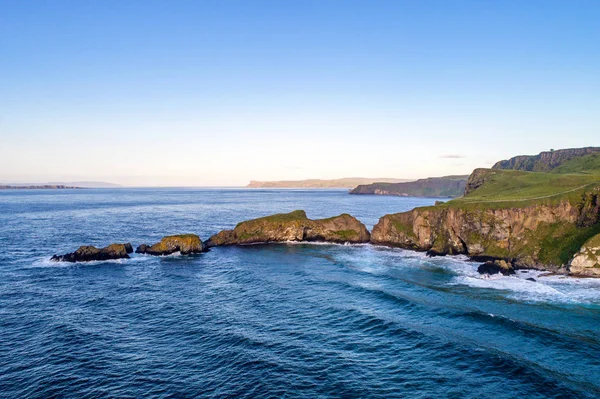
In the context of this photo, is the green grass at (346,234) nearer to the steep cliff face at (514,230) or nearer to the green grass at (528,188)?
the steep cliff face at (514,230)

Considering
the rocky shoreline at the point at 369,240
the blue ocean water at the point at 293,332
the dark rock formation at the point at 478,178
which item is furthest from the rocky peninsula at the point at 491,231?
the dark rock formation at the point at 478,178

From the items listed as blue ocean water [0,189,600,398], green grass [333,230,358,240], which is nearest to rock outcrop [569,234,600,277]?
blue ocean water [0,189,600,398]

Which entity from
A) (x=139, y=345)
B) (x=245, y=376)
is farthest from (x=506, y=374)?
(x=139, y=345)

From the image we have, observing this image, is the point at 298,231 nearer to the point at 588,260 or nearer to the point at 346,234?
the point at 346,234

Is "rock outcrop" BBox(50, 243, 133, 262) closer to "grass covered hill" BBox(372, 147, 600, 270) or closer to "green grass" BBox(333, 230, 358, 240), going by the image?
"green grass" BBox(333, 230, 358, 240)

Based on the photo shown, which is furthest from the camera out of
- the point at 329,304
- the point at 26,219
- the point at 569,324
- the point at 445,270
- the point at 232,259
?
the point at 26,219

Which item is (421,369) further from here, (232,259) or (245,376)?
(232,259)
